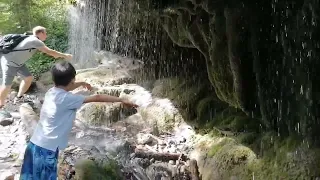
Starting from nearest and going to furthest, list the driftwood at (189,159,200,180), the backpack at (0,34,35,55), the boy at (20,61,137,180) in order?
the boy at (20,61,137,180) → the driftwood at (189,159,200,180) → the backpack at (0,34,35,55)

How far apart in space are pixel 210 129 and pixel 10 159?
11.3 ft

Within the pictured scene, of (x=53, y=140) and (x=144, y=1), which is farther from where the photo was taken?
(x=144, y=1)

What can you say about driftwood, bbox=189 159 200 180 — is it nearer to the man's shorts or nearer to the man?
the man

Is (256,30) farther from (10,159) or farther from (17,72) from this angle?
(17,72)

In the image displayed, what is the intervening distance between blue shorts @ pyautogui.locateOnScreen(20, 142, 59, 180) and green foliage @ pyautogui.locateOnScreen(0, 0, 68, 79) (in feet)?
37.3

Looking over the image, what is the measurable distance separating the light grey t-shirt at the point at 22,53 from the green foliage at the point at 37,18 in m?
7.23

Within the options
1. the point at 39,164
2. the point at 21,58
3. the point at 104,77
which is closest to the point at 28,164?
the point at 39,164

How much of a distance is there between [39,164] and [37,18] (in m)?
12.7

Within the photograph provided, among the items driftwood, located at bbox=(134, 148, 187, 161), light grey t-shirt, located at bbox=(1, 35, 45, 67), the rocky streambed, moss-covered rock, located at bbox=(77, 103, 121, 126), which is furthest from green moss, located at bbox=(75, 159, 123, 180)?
moss-covered rock, located at bbox=(77, 103, 121, 126)

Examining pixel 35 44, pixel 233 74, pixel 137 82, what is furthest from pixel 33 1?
pixel 233 74

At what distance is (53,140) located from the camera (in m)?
4.39

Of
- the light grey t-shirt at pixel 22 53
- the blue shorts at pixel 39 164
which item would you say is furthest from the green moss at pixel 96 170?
the light grey t-shirt at pixel 22 53

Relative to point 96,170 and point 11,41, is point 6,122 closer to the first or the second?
point 11,41

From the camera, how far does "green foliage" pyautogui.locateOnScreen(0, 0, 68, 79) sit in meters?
15.7
